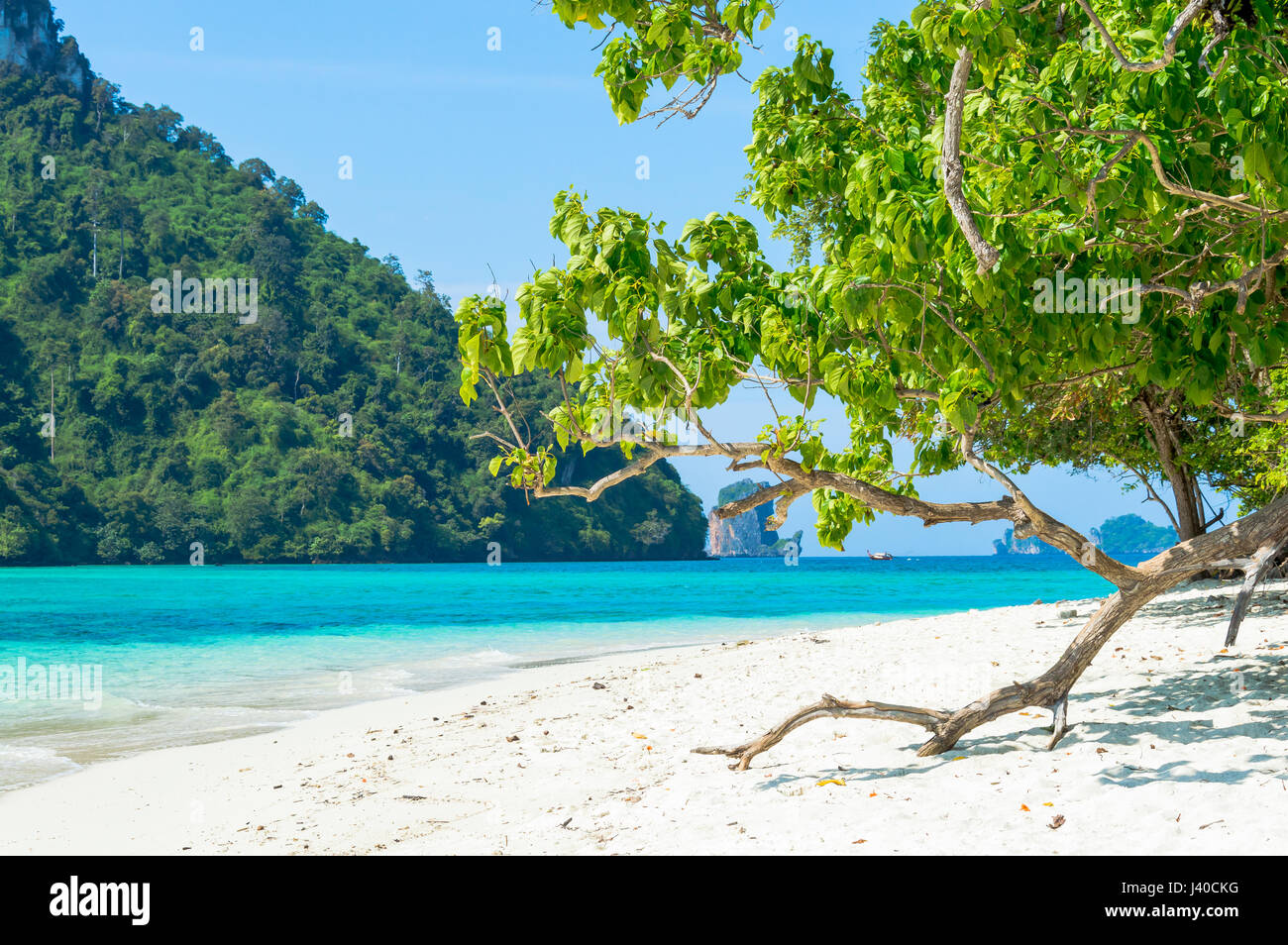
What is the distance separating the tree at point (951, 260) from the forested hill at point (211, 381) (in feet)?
197

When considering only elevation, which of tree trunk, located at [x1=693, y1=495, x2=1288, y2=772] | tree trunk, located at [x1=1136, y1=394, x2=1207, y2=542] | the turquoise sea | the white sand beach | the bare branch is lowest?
the turquoise sea

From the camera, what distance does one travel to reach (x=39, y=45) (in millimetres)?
110500

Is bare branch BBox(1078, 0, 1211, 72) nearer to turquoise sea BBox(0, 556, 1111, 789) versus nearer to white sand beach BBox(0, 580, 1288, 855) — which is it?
white sand beach BBox(0, 580, 1288, 855)

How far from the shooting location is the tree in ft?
14.4

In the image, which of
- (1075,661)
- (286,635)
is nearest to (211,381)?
(286,635)

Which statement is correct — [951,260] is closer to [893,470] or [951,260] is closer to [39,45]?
[893,470]

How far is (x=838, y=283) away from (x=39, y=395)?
311 ft

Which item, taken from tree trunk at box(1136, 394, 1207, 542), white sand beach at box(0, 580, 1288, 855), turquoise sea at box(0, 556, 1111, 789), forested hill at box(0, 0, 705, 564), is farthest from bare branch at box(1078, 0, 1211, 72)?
forested hill at box(0, 0, 705, 564)

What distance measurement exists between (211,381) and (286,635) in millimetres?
70981

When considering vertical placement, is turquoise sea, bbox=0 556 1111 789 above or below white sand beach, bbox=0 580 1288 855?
below

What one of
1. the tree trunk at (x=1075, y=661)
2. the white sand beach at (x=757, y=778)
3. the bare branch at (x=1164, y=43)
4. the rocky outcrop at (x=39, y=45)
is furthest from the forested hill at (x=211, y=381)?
the bare branch at (x=1164, y=43)

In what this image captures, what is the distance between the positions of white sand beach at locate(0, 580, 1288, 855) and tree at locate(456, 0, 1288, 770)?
0.53 metres

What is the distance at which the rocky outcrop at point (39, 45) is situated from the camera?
110 metres

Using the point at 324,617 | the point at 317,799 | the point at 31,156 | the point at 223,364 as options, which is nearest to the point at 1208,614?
the point at 317,799
